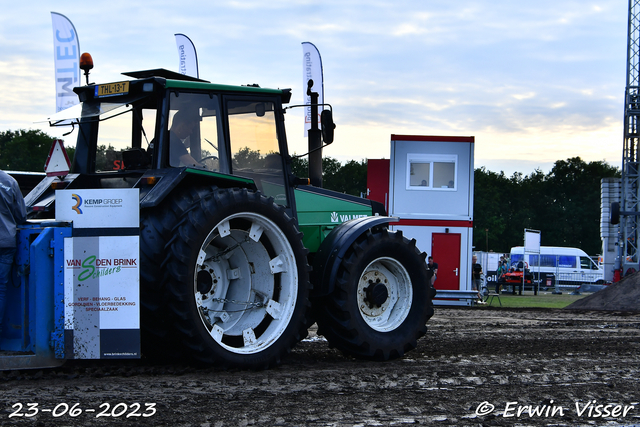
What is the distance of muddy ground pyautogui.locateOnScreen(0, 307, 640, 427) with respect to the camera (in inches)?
174

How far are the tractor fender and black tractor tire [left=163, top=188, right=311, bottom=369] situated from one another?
44 cm

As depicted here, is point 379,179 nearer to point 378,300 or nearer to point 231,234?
point 378,300

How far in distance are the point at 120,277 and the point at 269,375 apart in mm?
1452

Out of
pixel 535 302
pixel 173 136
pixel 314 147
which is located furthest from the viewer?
pixel 535 302

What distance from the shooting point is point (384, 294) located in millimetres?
7293

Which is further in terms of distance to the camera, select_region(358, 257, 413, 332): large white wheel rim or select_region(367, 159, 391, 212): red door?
select_region(367, 159, 391, 212): red door

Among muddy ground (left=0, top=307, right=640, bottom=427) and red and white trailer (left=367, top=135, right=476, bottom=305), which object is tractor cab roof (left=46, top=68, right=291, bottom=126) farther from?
red and white trailer (left=367, top=135, right=476, bottom=305)

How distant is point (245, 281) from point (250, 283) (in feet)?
0.18

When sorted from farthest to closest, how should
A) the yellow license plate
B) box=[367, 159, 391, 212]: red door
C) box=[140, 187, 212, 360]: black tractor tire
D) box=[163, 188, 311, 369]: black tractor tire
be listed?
box=[367, 159, 391, 212]: red door, the yellow license plate, box=[163, 188, 311, 369]: black tractor tire, box=[140, 187, 212, 360]: black tractor tire

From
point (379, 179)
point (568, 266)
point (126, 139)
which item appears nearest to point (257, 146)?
point (126, 139)

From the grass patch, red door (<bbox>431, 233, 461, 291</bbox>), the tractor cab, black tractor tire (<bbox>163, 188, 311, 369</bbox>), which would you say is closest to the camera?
black tractor tire (<bbox>163, 188, 311, 369</bbox>)

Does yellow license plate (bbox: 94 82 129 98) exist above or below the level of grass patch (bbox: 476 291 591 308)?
above

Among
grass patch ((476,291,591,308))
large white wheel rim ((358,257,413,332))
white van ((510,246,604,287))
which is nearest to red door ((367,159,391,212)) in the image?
grass patch ((476,291,591,308))

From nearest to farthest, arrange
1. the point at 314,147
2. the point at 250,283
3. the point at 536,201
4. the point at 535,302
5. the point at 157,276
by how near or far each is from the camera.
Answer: the point at 157,276 → the point at 250,283 → the point at 314,147 → the point at 535,302 → the point at 536,201
